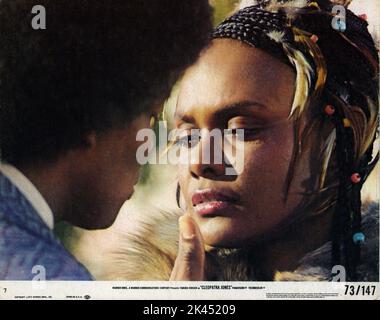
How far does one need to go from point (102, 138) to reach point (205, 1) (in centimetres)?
85

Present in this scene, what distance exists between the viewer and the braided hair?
11.2 ft

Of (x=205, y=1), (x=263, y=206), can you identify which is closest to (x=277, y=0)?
(x=205, y=1)

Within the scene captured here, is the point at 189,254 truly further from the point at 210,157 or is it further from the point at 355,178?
the point at 355,178

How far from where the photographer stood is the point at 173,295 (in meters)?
3.47

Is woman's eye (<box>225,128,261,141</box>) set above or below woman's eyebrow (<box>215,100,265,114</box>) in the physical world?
below

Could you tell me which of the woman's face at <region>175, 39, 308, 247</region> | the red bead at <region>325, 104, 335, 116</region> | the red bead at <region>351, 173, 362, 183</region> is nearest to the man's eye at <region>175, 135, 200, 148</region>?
the woman's face at <region>175, 39, 308, 247</region>

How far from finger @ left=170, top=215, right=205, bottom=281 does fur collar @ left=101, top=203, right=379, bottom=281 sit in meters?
0.03

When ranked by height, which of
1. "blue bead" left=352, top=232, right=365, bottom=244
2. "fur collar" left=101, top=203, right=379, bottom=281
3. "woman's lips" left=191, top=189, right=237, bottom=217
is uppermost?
"woman's lips" left=191, top=189, right=237, bottom=217

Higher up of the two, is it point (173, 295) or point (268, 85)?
point (268, 85)

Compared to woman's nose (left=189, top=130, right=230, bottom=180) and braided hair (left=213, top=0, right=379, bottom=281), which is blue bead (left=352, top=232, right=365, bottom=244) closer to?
braided hair (left=213, top=0, right=379, bottom=281)

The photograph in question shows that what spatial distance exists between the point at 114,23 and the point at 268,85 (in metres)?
0.82

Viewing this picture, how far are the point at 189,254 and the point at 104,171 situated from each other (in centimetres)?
59
